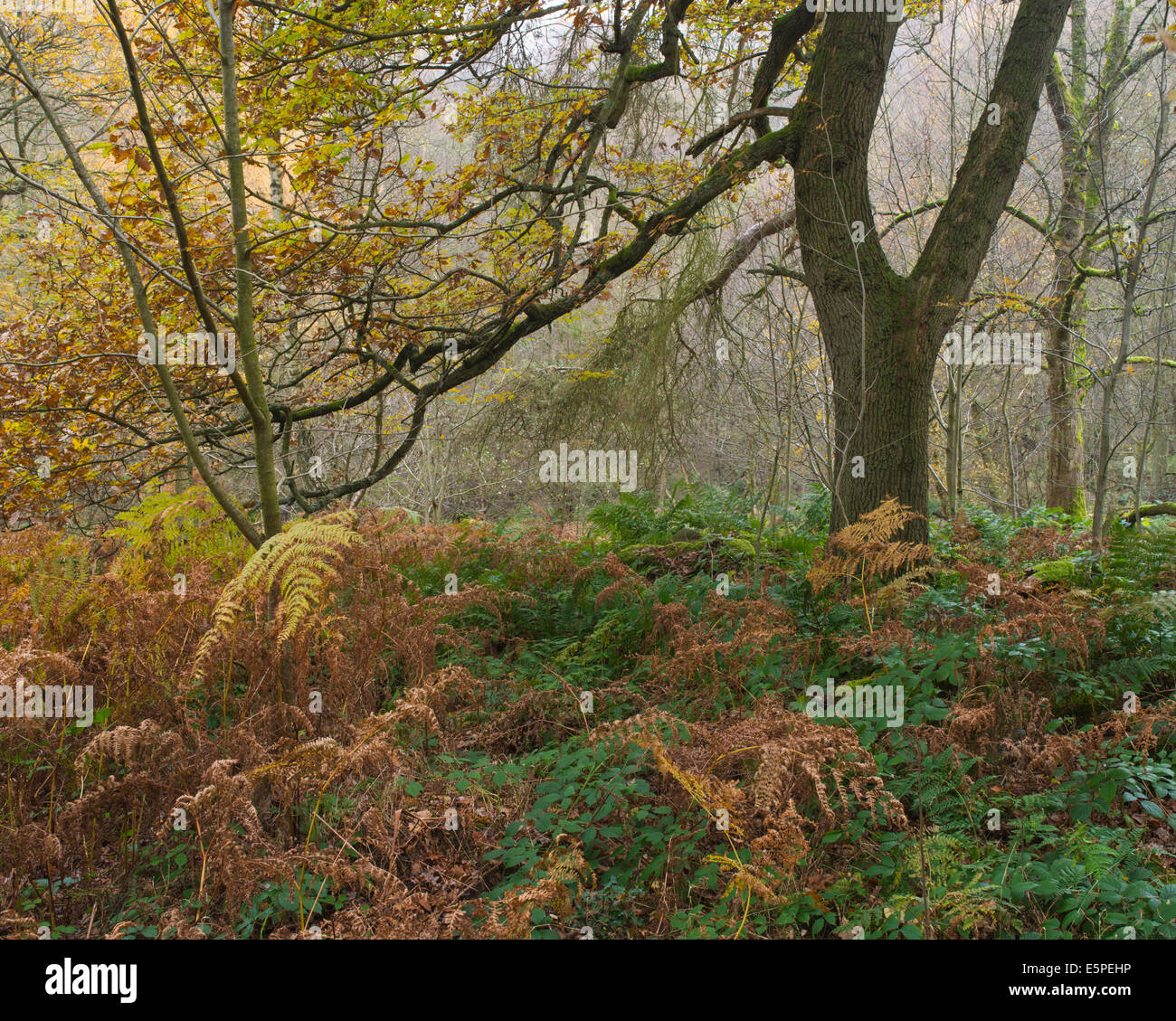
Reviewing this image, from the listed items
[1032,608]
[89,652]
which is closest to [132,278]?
[89,652]

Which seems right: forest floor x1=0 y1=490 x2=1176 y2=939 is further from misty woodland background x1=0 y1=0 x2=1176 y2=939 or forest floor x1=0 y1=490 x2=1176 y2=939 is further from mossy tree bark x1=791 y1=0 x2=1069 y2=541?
mossy tree bark x1=791 y1=0 x2=1069 y2=541

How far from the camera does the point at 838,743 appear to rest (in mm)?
2875

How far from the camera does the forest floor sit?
8.30ft

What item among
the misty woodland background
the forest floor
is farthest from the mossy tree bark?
the forest floor

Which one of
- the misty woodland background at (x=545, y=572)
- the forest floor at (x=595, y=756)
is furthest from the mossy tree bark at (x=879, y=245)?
the forest floor at (x=595, y=756)

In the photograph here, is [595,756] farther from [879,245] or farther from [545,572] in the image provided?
[879,245]

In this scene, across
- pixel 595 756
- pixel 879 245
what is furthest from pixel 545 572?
pixel 879 245

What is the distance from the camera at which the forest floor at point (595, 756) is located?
2.53 m

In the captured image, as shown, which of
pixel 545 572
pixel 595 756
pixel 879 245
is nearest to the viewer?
pixel 595 756

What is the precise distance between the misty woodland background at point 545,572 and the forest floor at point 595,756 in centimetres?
2

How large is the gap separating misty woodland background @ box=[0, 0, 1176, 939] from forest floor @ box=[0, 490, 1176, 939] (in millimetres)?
24

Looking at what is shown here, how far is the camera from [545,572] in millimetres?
5969

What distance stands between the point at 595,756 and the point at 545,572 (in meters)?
2.82

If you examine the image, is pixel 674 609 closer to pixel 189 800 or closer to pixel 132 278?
pixel 189 800
